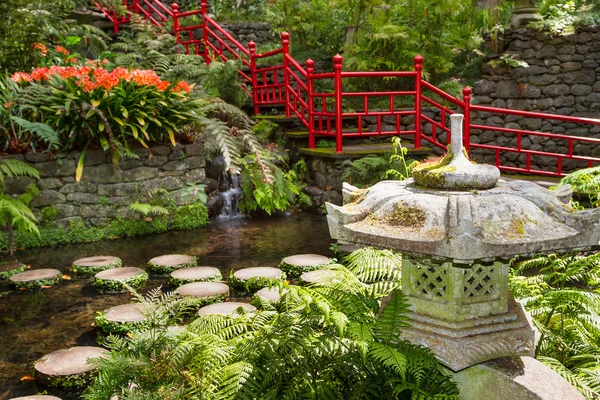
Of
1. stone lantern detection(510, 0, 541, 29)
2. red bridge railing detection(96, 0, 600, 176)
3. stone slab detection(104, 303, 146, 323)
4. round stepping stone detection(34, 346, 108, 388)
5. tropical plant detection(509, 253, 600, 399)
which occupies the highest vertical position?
stone lantern detection(510, 0, 541, 29)

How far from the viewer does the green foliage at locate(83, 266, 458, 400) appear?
3.06m

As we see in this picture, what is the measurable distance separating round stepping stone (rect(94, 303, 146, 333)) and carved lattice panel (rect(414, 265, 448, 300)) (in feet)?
9.59

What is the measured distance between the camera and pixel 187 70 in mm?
12195

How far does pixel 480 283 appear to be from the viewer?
3.25 m

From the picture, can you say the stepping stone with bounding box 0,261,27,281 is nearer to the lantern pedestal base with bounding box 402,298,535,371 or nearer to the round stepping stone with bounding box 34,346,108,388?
the round stepping stone with bounding box 34,346,108,388

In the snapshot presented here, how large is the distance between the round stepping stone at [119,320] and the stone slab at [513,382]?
3.19 meters

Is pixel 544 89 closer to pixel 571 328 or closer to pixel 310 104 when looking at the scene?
pixel 310 104

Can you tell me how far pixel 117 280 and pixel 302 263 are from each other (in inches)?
81.4

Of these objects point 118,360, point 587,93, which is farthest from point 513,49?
point 118,360

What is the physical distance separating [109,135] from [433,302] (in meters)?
6.75

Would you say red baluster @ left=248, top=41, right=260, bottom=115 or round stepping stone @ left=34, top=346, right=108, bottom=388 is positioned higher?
red baluster @ left=248, top=41, right=260, bottom=115

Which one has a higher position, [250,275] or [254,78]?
[254,78]

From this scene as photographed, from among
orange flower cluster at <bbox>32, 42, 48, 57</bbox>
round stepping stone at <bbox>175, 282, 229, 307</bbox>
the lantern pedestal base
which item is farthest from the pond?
orange flower cluster at <bbox>32, 42, 48, 57</bbox>

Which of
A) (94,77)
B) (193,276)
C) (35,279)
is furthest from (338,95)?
(35,279)
